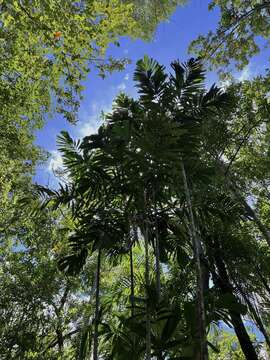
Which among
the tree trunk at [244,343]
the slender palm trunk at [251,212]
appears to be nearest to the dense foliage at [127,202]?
the tree trunk at [244,343]

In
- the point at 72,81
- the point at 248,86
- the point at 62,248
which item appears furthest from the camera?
the point at 248,86

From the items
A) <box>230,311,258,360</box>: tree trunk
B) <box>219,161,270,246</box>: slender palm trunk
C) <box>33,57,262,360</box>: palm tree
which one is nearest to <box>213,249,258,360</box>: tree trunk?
<box>230,311,258,360</box>: tree trunk

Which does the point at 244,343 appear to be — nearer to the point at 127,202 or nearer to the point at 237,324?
the point at 237,324

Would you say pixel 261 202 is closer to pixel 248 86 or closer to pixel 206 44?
pixel 248 86

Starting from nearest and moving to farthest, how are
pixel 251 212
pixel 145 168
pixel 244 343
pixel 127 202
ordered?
pixel 145 168 → pixel 127 202 → pixel 244 343 → pixel 251 212

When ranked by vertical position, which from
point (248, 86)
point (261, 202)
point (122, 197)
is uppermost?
point (248, 86)

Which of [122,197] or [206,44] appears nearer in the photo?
[122,197]

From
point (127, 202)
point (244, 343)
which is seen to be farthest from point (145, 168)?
point (244, 343)

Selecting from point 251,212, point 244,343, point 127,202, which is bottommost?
point 244,343

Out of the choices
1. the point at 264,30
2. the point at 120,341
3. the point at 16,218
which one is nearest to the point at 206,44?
the point at 264,30

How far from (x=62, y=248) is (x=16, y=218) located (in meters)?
1.36

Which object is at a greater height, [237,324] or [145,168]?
[145,168]

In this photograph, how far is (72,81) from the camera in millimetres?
4461

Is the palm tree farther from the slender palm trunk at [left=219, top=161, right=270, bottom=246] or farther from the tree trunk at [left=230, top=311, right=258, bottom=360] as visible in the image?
the tree trunk at [left=230, top=311, right=258, bottom=360]
